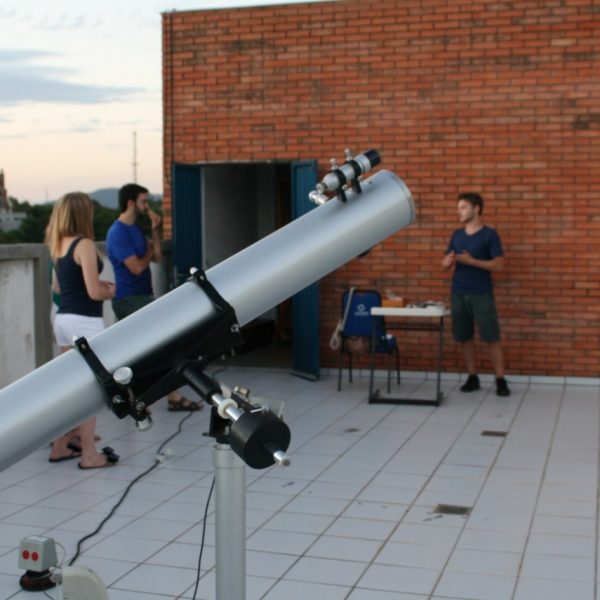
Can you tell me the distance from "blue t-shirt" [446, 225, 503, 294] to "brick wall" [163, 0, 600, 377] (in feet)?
2.06

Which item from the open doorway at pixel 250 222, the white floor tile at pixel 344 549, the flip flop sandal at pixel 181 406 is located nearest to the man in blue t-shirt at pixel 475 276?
the open doorway at pixel 250 222

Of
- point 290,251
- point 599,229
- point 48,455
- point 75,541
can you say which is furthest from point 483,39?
point 290,251

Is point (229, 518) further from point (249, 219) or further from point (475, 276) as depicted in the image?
point (249, 219)

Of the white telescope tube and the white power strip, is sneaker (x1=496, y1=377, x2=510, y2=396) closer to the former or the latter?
the white power strip

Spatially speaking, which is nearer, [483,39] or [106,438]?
[106,438]

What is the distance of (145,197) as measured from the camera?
7.67m

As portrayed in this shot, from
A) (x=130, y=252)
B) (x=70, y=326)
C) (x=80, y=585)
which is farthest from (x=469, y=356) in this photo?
(x=80, y=585)

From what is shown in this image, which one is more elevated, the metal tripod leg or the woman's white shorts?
the metal tripod leg

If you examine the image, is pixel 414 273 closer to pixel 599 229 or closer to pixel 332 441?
pixel 599 229

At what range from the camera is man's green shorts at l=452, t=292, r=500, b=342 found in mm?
9352

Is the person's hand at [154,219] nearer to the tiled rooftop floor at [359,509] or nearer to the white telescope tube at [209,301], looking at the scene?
the tiled rooftop floor at [359,509]

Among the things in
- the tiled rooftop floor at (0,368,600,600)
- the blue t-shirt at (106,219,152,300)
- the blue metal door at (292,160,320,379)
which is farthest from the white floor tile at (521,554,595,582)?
the blue metal door at (292,160,320,379)

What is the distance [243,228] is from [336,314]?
9.30ft

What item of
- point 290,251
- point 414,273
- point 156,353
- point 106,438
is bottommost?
point 106,438
